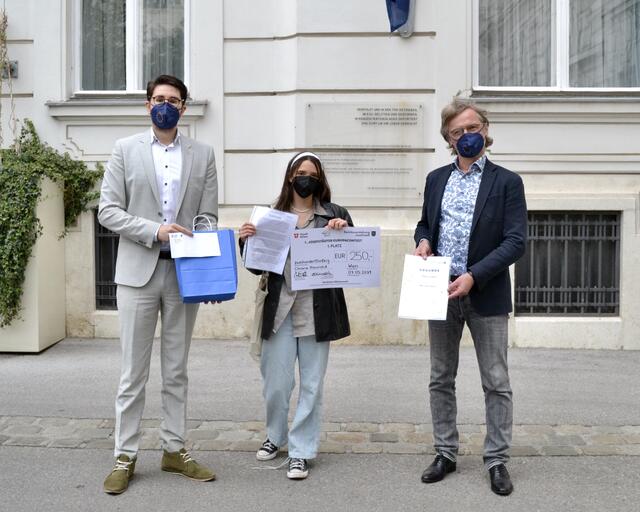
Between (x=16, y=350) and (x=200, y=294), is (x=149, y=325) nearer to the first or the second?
(x=200, y=294)

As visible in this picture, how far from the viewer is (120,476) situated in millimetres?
4527

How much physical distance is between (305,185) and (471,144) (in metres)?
0.94

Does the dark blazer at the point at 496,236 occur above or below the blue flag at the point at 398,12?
below

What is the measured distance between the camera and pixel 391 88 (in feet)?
26.9

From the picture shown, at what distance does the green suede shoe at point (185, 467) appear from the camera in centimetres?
468

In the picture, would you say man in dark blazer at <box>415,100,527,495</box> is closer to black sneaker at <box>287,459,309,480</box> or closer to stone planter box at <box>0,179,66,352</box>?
black sneaker at <box>287,459,309,480</box>

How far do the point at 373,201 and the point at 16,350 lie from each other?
12.2 feet

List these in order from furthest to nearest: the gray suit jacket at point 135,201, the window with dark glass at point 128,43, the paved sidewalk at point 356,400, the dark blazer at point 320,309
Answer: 1. the window with dark glass at point 128,43
2. the paved sidewalk at point 356,400
3. the dark blazer at point 320,309
4. the gray suit jacket at point 135,201

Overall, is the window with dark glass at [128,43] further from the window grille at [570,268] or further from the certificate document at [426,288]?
the certificate document at [426,288]

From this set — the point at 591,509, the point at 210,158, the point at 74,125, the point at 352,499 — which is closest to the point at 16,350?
the point at 74,125

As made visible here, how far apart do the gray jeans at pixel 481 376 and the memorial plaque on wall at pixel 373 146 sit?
365cm

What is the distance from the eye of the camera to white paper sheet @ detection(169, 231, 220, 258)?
4.37 m

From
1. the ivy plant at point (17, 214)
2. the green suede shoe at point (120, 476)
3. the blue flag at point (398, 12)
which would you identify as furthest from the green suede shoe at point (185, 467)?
the blue flag at point (398, 12)

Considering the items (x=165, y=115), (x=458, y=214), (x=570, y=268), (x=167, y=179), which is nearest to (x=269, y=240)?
(x=167, y=179)
